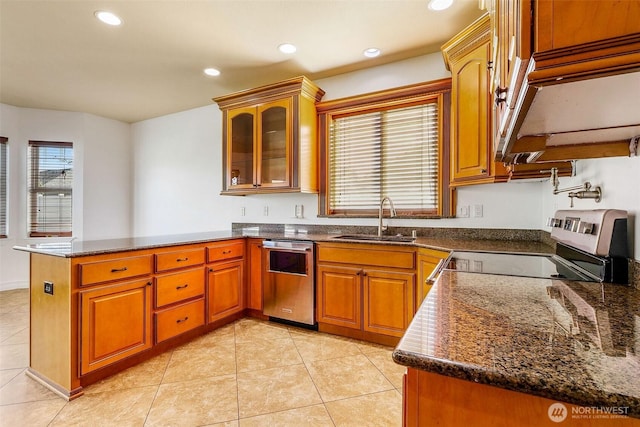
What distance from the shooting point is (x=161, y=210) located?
15.2 feet

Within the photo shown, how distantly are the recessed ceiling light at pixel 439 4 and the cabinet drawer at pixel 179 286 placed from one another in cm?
274

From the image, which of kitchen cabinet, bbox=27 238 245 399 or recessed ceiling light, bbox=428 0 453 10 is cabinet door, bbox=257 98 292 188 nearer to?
kitchen cabinet, bbox=27 238 245 399

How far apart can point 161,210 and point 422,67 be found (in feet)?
13.5

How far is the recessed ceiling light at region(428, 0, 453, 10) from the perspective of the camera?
208 centimetres

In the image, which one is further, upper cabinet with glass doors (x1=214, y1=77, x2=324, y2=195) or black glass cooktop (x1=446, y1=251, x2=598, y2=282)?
upper cabinet with glass doors (x1=214, y1=77, x2=324, y2=195)

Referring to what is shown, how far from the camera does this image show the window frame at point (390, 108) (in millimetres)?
2699

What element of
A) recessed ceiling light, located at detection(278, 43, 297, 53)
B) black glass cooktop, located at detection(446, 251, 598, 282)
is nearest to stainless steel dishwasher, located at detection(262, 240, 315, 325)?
black glass cooktop, located at detection(446, 251, 598, 282)

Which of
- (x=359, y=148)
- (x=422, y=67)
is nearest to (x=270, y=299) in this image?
(x=359, y=148)

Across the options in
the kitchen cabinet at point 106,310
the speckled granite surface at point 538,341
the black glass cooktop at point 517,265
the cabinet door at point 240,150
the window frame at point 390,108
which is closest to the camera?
the speckled granite surface at point 538,341

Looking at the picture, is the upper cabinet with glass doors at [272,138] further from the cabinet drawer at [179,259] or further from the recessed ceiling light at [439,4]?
the recessed ceiling light at [439,4]

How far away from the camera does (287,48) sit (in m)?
2.70

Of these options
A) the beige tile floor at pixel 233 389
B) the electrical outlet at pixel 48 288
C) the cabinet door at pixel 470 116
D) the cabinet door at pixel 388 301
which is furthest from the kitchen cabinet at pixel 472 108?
the electrical outlet at pixel 48 288

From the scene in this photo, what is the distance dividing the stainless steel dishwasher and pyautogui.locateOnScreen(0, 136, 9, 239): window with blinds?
395 centimetres

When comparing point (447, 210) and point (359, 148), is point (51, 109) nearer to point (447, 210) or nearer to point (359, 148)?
point (359, 148)
